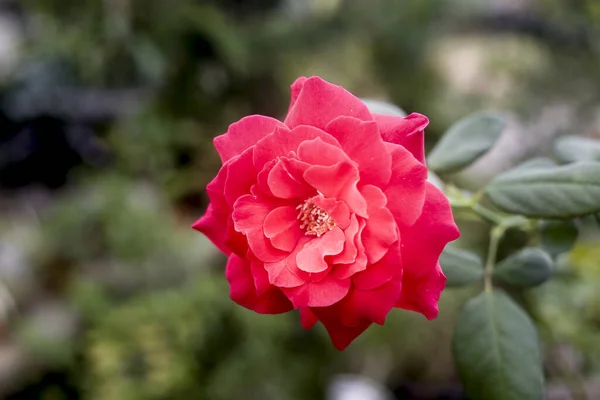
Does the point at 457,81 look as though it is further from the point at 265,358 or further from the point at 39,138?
the point at 39,138

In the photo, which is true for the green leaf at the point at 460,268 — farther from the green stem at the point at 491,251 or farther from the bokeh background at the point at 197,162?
the bokeh background at the point at 197,162

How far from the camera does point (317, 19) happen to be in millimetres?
1173

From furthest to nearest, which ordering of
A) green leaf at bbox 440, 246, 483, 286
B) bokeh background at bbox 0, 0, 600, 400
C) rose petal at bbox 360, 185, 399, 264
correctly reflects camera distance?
bokeh background at bbox 0, 0, 600, 400 → green leaf at bbox 440, 246, 483, 286 → rose petal at bbox 360, 185, 399, 264

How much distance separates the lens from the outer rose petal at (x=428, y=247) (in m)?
0.29

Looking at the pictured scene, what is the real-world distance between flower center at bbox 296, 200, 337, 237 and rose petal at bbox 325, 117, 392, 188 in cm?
3

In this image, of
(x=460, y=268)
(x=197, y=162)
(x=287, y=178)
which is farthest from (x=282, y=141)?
(x=197, y=162)

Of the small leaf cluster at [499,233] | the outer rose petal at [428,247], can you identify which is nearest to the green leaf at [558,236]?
the small leaf cluster at [499,233]

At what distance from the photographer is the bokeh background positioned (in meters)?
0.97

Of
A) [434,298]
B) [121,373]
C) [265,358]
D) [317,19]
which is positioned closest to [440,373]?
[265,358]

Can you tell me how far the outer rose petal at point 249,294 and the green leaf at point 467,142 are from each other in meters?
0.18

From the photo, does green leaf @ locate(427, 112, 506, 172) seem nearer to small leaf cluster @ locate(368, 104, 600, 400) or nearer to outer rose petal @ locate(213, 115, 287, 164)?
small leaf cluster @ locate(368, 104, 600, 400)

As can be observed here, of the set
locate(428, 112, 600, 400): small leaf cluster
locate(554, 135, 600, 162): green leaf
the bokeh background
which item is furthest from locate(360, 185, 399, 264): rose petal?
the bokeh background

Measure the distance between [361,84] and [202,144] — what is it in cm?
46

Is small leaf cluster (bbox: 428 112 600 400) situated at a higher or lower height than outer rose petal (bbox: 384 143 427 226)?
lower
